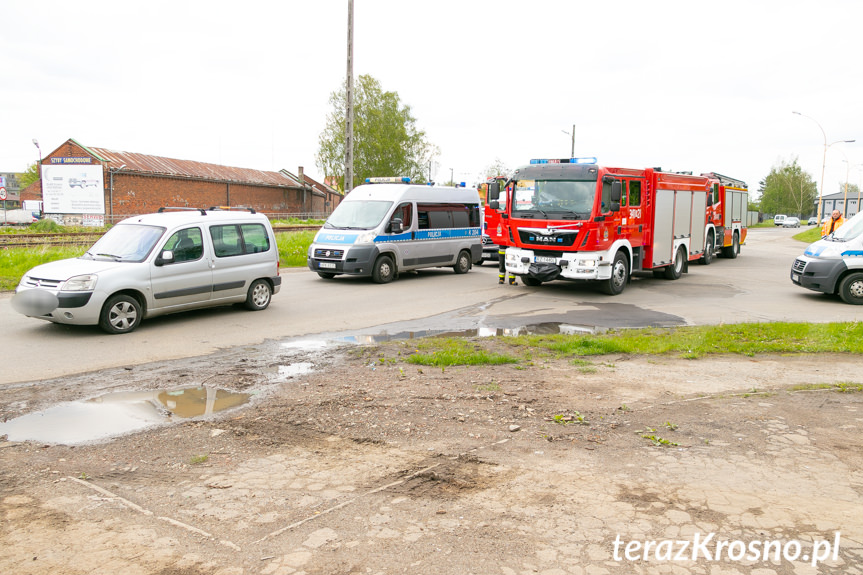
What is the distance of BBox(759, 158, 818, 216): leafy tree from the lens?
100 m

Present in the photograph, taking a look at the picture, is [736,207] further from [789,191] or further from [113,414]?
[789,191]

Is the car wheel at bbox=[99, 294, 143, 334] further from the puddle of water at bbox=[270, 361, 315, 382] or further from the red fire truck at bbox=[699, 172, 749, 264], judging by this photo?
the red fire truck at bbox=[699, 172, 749, 264]

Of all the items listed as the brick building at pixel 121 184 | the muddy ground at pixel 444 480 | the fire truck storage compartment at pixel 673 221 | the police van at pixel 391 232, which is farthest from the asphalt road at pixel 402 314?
the brick building at pixel 121 184

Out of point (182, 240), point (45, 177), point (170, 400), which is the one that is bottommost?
point (170, 400)

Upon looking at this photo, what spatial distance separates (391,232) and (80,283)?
27.6 feet

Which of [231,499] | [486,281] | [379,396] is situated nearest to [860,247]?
[486,281]

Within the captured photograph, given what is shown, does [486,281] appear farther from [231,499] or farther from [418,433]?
[231,499]

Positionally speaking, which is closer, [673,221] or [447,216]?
[673,221]

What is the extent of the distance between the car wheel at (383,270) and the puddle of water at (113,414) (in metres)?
9.56

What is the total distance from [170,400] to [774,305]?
39.5 feet

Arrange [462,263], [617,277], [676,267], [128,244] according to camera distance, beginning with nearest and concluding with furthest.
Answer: [128,244]
[617,277]
[676,267]
[462,263]

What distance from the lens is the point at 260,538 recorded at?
139 inches

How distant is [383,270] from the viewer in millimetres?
16297

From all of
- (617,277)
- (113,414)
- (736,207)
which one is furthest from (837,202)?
(113,414)
